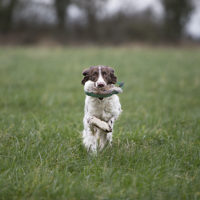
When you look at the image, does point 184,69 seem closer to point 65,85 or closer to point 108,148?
point 65,85

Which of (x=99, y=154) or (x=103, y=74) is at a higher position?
(x=103, y=74)

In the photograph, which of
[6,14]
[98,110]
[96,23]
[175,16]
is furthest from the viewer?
[96,23]

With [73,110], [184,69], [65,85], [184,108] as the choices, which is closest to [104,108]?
[73,110]

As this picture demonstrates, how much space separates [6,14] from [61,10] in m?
5.90

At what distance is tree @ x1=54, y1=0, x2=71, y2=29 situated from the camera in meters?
26.6

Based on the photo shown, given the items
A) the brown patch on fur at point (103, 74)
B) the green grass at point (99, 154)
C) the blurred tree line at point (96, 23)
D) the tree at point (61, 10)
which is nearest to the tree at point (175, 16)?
the blurred tree line at point (96, 23)

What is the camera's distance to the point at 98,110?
3.24 meters

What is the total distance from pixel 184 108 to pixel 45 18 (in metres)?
24.7

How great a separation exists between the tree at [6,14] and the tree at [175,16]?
617 inches

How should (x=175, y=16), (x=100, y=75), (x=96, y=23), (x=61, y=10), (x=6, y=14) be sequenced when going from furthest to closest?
→ (x=96, y=23), (x=175, y=16), (x=6, y=14), (x=61, y=10), (x=100, y=75)

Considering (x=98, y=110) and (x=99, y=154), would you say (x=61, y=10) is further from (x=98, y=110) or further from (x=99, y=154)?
(x=99, y=154)

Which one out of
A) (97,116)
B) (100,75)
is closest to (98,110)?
(97,116)

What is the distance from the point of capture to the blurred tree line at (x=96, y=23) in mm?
27519

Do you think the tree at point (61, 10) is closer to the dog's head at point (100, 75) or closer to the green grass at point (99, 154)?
the green grass at point (99, 154)
